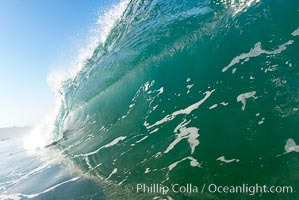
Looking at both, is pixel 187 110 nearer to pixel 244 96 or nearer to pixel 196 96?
pixel 196 96

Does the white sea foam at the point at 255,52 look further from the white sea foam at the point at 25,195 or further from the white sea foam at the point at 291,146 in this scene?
the white sea foam at the point at 25,195

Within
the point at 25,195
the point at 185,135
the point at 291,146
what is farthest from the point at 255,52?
the point at 25,195

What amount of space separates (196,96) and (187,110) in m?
0.42

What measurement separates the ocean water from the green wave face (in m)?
0.02

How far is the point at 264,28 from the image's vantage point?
6.81m

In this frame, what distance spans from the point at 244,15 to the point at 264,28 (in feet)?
2.04

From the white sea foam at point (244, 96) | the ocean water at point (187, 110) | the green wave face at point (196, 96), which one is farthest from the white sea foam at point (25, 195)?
the white sea foam at point (244, 96)

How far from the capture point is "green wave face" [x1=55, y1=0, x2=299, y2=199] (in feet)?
18.3

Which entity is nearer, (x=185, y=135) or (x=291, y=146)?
(x=291, y=146)

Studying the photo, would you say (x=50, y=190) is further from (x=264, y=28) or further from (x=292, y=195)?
(x=264, y=28)

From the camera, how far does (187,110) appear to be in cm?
715

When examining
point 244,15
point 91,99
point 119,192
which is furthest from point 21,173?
point 244,15

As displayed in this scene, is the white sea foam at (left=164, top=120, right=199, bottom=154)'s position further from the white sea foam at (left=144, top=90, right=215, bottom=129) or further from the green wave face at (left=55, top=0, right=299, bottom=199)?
the white sea foam at (left=144, top=90, right=215, bottom=129)

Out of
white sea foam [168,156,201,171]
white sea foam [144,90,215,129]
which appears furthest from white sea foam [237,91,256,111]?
→ white sea foam [168,156,201,171]
